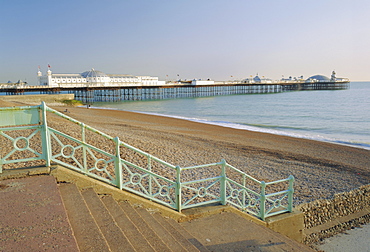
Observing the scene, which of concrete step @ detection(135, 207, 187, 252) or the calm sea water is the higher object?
concrete step @ detection(135, 207, 187, 252)

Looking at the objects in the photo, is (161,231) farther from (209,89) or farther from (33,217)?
(209,89)

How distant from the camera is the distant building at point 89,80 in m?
63.6

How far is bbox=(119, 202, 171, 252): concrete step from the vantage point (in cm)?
323

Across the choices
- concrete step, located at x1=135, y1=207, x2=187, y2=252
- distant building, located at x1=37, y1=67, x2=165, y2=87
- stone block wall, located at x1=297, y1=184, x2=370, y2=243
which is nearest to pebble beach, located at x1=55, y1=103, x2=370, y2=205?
stone block wall, located at x1=297, y1=184, x2=370, y2=243

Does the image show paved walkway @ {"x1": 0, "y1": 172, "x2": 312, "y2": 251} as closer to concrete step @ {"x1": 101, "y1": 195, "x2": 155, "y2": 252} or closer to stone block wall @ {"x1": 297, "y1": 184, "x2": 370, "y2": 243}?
concrete step @ {"x1": 101, "y1": 195, "x2": 155, "y2": 252}

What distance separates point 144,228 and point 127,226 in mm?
226

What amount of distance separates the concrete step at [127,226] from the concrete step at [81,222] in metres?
0.41

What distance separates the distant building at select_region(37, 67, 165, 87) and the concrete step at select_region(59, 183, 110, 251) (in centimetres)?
6172

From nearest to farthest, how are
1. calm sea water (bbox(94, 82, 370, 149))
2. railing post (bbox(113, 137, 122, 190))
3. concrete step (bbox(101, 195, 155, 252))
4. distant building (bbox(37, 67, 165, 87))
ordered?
concrete step (bbox(101, 195, 155, 252))
railing post (bbox(113, 137, 122, 190))
calm sea water (bbox(94, 82, 370, 149))
distant building (bbox(37, 67, 165, 87))

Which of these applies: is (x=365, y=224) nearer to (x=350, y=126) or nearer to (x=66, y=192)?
(x=66, y=192)

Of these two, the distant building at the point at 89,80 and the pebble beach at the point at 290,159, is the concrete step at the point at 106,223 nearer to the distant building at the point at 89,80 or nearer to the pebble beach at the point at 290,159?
the pebble beach at the point at 290,159

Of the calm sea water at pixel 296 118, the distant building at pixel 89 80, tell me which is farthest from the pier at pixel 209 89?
the calm sea water at pixel 296 118

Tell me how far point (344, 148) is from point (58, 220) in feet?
49.4

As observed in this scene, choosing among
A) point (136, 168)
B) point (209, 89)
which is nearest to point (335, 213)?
point (136, 168)
